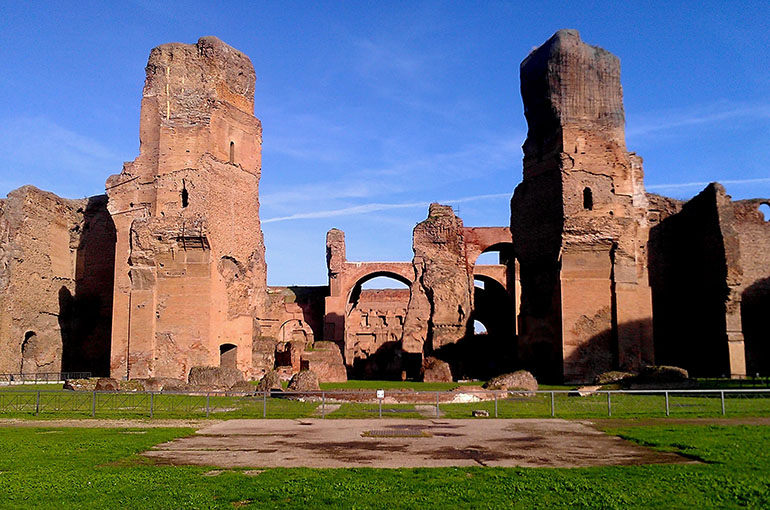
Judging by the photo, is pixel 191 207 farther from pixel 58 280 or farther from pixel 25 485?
pixel 25 485

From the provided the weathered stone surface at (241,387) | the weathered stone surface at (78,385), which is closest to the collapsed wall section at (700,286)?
the weathered stone surface at (241,387)

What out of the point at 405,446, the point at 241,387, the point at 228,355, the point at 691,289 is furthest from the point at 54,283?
the point at 691,289

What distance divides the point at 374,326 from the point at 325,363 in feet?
51.3

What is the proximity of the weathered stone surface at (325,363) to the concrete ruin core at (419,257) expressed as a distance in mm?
120

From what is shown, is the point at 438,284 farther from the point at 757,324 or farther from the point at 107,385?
the point at 107,385

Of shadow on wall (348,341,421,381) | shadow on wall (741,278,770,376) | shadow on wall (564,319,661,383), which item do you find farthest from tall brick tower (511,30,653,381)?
shadow on wall (348,341,421,381)

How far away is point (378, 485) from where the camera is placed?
598 cm

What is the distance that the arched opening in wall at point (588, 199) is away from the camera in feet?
73.2

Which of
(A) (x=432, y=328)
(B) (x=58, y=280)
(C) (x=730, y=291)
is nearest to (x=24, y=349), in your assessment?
(B) (x=58, y=280)

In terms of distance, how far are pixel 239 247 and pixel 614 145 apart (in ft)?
42.9

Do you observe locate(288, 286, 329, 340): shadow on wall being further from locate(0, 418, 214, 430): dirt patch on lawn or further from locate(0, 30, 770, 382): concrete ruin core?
locate(0, 418, 214, 430): dirt patch on lawn

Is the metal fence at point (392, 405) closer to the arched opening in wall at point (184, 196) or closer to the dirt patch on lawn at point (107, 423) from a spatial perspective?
the dirt patch on lawn at point (107, 423)

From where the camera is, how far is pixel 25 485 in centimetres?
594

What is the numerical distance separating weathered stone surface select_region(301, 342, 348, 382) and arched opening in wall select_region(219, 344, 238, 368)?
257 cm
